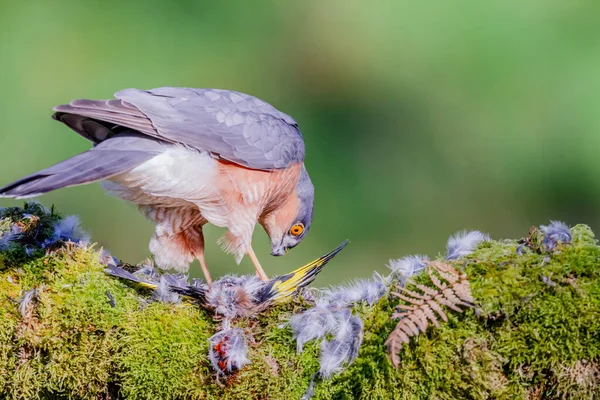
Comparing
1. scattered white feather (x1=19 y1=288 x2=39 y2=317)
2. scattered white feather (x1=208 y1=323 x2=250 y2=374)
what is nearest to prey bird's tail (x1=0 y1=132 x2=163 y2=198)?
scattered white feather (x1=19 y1=288 x2=39 y2=317)

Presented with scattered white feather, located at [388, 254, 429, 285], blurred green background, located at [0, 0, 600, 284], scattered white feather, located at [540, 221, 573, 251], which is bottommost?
scattered white feather, located at [388, 254, 429, 285]

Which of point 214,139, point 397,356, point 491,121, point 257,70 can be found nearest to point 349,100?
point 257,70

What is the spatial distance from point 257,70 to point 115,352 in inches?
150

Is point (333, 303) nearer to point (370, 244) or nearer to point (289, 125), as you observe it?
point (289, 125)

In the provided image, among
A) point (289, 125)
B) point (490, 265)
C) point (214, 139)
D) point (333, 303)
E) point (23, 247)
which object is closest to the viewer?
point (490, 265)

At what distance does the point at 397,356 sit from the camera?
1716mm

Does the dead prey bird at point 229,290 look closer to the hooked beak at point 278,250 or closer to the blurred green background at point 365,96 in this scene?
the hooked beak at point 278,250

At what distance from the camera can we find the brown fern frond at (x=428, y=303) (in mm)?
1716

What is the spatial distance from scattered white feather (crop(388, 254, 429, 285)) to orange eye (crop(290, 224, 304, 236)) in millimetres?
1642

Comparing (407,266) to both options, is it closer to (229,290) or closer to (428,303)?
(428,303)

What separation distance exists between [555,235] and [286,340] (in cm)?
85

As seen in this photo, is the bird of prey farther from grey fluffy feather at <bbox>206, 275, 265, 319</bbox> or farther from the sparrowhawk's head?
grey fluffy feather at <bbox>206, 275, 265, 319</bbox>

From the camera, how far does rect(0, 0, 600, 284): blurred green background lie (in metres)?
4.84

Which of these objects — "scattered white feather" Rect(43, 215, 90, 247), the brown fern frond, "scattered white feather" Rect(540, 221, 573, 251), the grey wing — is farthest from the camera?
the grey wing
